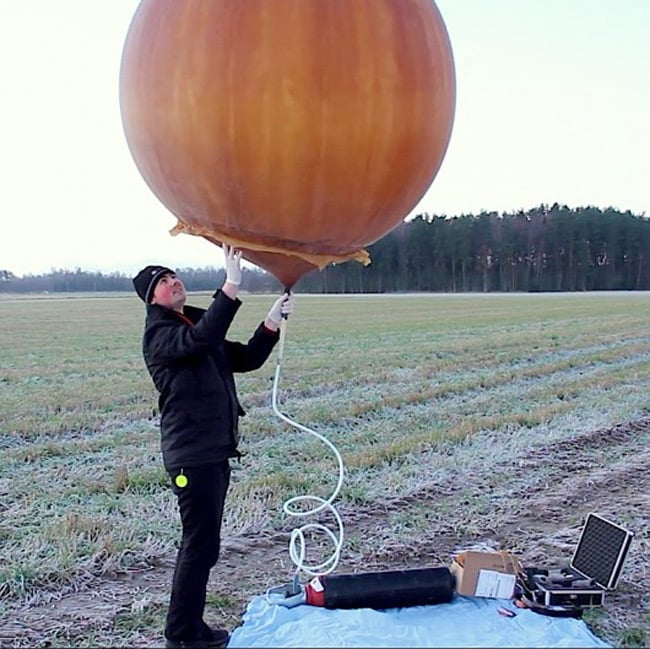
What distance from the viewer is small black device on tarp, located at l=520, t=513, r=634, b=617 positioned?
3.74 m

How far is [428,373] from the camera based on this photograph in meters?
13.1

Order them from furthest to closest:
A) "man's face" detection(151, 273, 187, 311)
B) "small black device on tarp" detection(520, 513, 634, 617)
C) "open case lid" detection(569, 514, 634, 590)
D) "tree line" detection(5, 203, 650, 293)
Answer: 1. "tree line" detection(5, 203, 650, 293)
2. "open case lid" detection(569, 514, 634, 590)
3. "small black device on tarp" detection(520, 513, 634, 617)
4. "man's face" detection(151, 273, 187, 311)

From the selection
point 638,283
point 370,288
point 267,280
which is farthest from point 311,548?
point 638,283

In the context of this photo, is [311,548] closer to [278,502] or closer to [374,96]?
[278,502]

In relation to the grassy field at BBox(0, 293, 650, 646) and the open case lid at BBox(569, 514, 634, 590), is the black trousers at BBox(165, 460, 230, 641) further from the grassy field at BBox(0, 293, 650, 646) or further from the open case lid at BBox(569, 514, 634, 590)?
the open case lid at BBox(569, 514, 634, 590)

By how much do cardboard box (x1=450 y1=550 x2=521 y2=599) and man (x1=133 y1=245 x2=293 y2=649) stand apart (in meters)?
1.14

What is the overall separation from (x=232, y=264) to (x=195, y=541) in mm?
1202

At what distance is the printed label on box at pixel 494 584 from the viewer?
12.3ft

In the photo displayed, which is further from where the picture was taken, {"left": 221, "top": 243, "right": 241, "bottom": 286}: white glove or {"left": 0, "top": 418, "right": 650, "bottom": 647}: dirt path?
{"left": 0, "top": 418, "right": 650, "bottom": 647}: dirt path

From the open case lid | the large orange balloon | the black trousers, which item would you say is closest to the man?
the black trousers

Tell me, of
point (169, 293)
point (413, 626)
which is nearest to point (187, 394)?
point (169, 293)

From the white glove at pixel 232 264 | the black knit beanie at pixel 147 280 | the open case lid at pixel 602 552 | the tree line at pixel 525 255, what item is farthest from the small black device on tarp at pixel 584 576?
the tree line at pixel 525 255

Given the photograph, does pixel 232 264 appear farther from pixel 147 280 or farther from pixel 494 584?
pixel 494 584

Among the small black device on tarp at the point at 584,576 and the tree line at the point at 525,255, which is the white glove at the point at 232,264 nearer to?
the small black device on tarp at the point at 584,576
